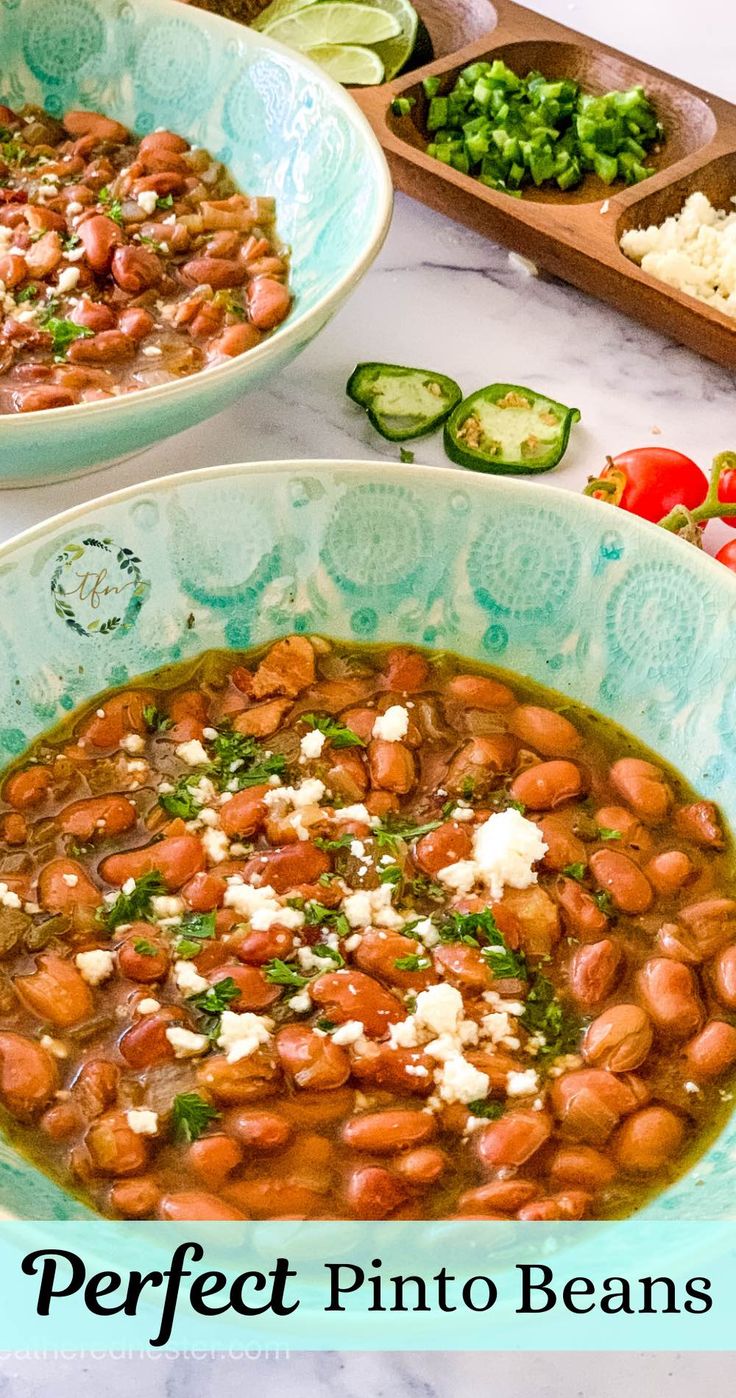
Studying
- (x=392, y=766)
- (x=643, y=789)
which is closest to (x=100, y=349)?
(x=392, y=766)

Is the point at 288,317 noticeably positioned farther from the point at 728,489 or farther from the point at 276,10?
the point at 276,10

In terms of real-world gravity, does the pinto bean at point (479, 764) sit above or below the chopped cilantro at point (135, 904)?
above

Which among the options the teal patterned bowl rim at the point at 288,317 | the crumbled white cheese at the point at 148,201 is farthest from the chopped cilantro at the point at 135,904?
the crumbled white cheese at the point at 148,201

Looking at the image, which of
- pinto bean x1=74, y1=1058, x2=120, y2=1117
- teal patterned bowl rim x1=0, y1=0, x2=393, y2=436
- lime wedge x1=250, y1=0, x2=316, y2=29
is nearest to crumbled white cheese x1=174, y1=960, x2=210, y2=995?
pinto bean x1=74, y1=1058, x2=120, y2=1117

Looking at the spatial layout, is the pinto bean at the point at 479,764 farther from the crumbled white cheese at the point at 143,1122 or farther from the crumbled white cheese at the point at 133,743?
the crumbled white cheese at the point at 143,1122

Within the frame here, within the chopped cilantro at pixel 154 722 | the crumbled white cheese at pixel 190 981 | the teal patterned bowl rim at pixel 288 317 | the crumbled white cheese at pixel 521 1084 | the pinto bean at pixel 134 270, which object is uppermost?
the teal patterned bowl rim at pixel 288 317

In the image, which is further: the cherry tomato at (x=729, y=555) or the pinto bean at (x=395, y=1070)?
the cherry tomato at (x=729, y=555)

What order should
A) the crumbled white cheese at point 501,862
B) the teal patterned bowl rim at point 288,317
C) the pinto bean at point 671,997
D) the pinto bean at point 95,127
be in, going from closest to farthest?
the pinto bean at point 671,997 → the crumbled white cheese at point 501,862 → the teal patterned bowl rim at point 288,317 → the pinto bean at point 95,127

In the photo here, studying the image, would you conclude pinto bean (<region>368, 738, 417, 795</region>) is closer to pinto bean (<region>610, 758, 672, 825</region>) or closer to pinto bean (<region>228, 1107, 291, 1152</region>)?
pinto bean (<region>610, 758, 672, 825</region>)
